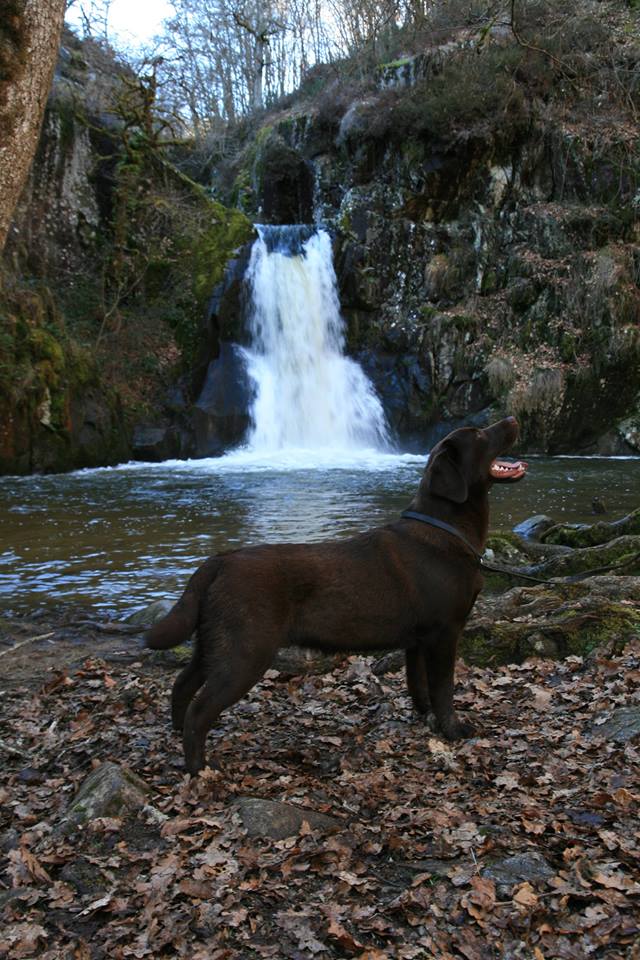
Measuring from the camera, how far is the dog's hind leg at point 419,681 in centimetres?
484

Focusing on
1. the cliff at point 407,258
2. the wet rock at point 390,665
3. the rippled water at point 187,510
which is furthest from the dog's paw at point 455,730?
the cliff at point 407,258

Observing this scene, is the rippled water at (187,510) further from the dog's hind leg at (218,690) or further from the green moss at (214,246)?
the green moss at (214,246)

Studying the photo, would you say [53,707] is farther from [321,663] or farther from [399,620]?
[399,620]

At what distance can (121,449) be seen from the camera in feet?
68.8

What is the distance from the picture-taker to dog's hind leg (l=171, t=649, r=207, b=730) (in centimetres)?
443

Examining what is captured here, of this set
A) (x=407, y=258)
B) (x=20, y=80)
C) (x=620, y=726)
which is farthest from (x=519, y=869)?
(x=407, y=258)

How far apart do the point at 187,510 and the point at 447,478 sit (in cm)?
967

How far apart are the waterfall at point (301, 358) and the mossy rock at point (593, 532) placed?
42.0 feet

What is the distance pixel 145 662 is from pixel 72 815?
9.85 ft

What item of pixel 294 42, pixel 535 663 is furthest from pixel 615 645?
pixel 294 42

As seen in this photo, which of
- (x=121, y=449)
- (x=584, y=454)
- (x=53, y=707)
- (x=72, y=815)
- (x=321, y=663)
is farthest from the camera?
(x=584, y=454)

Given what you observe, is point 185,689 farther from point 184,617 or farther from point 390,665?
point 390,665

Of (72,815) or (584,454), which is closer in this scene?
(72,815)

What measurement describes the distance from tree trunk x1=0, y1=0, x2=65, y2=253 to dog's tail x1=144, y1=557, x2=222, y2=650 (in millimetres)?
2391
